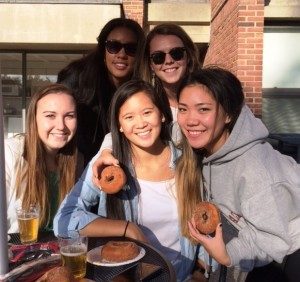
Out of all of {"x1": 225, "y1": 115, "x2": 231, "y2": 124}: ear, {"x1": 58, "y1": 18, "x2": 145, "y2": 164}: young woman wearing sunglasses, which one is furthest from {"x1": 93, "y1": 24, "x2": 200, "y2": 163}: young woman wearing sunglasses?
{"x1": 225, "y1": 115, "x2": 231, "y2": 124}: ear

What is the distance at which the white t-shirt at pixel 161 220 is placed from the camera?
Answer: 2475mm

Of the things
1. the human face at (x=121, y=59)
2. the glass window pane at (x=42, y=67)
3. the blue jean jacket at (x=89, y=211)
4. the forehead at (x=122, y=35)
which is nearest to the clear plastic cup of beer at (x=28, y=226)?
the blue jean jacket at (x=89, y=211)

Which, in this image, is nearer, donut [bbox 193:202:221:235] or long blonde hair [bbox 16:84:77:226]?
donut [bbox 193:202:221:235]

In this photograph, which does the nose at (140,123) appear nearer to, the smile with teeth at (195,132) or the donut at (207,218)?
the smile with teeth at (195,132)

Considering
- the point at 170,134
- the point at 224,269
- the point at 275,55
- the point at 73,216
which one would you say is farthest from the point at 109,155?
the point at 275,55

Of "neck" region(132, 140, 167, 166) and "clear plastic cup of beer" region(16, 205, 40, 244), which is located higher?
"neck" region(132, 140, 167, 166)

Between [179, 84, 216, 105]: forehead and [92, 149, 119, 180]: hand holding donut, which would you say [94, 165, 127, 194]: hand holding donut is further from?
[179, 84, 216, 105]: forehead

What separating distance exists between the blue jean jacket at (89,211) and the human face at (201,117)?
12.6 inches

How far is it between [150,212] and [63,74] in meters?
1.89

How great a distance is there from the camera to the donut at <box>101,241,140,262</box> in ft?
6.34

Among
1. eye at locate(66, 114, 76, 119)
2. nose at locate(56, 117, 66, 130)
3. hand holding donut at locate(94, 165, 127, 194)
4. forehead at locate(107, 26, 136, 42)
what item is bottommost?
hand holding donut at locate(94, 165, 127, 194)

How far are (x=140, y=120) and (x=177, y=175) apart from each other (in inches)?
16.5

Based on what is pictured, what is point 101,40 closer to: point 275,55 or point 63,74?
point 63,74

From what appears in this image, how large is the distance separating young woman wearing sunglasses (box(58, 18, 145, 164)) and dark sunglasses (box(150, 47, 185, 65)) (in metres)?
0.24
